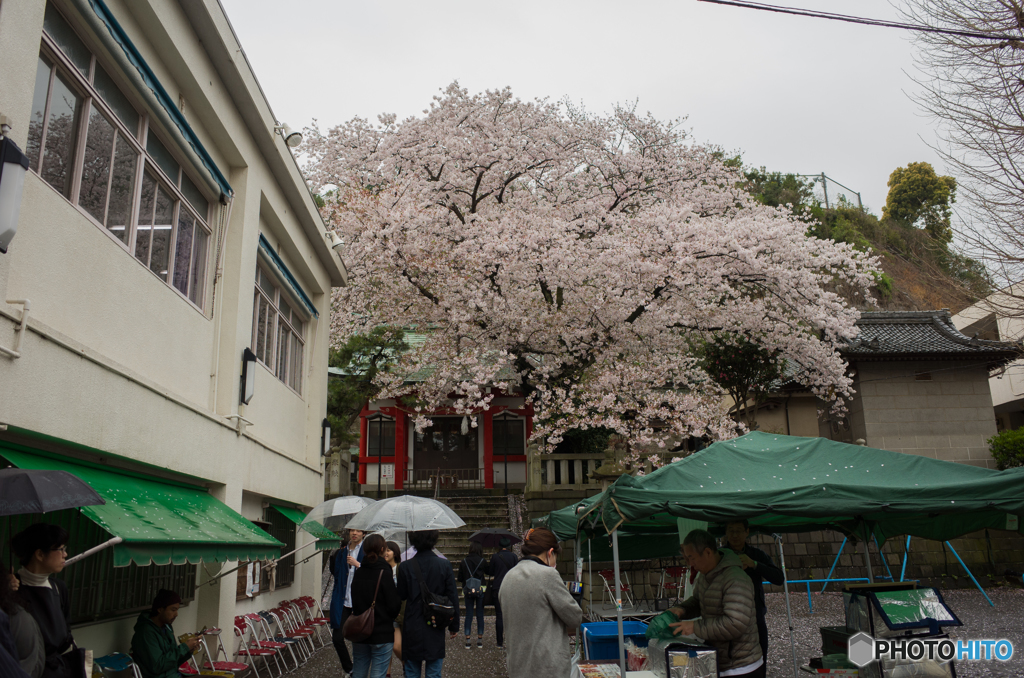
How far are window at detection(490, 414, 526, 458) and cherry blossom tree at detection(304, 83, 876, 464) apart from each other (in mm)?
7045

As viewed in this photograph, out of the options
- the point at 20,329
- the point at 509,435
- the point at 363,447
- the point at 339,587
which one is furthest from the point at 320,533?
the point at 509,435

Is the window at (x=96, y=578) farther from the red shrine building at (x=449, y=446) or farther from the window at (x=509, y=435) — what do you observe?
the window at (x=509, y=435)

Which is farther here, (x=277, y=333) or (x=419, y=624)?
(x=277, y=333)

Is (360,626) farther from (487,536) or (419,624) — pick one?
(487,536)

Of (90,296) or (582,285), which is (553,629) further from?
(582,285)

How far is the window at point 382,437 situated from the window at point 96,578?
18626 millimetres

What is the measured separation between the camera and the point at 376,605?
5820 millimetres

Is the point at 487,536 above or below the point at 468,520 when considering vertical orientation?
below

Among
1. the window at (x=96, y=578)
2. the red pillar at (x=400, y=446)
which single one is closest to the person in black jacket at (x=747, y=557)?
the window at (x=96, y=578)

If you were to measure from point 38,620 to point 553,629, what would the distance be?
9.36 ft

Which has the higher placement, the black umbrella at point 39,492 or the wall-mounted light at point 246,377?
the wall-mounted light at point 246,377

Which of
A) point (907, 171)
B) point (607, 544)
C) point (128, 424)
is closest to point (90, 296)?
point (128, 424)

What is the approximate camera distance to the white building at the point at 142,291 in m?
4.61

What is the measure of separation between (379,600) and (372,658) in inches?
21.1
